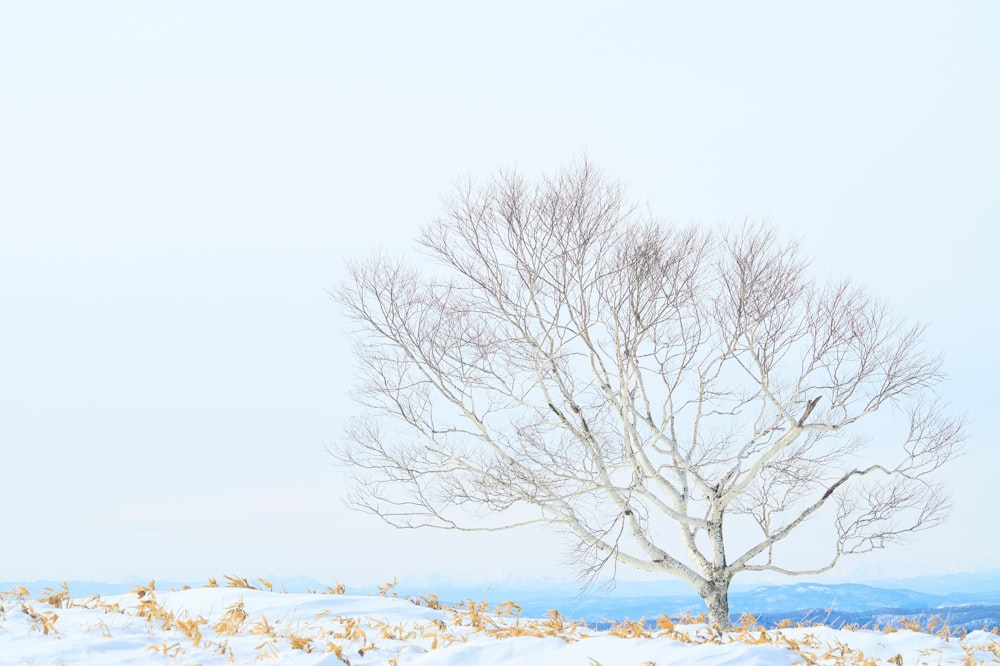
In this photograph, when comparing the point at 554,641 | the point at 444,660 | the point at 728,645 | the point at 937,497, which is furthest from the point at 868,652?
the point at 937,497

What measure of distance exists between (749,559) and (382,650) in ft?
26.8

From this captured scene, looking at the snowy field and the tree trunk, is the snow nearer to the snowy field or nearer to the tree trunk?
the snowy field

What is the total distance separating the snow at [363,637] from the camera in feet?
14.6

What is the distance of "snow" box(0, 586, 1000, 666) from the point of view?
4449mm

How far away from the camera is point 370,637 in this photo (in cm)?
497

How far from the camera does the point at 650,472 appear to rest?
11102 mm

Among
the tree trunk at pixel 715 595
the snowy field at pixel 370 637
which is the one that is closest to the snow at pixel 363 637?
the snowy field at pixel 370 637

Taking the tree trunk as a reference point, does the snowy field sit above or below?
below

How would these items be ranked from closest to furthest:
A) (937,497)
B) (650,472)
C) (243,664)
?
(243,664) → (650,472) → (937,497)

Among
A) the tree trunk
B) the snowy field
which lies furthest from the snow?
the tree trunk

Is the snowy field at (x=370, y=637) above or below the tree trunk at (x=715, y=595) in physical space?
below

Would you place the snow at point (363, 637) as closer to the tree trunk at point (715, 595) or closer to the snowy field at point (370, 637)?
the snowy field at point (370, 637)

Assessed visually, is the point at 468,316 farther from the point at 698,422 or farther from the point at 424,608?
the point at 424,608

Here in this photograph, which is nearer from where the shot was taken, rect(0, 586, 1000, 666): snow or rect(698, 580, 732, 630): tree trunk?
rect(0, 586, 1000, 666): snow
